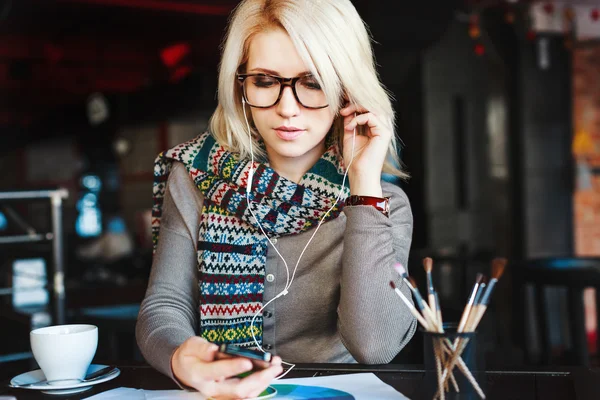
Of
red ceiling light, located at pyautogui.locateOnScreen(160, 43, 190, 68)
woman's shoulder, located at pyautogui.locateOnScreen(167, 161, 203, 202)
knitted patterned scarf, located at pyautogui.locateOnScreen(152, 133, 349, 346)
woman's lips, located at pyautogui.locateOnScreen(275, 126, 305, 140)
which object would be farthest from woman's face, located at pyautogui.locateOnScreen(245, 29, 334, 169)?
red ceiling light, located at pyautogui.locateOnScreen(160, 43, 190, 68)

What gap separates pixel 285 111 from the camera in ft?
4.48

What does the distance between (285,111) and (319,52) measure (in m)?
0.13

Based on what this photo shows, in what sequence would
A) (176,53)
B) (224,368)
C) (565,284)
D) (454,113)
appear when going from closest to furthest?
(224,368) < (565,284) < (454,113) < (176,53)

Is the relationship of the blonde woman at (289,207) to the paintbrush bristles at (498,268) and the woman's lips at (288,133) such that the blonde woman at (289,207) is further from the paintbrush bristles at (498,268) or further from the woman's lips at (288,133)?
the paintbrush bristles at (498,268)

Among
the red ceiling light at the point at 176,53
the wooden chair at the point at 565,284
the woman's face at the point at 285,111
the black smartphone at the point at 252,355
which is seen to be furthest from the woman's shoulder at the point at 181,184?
the red ceiling light at the point at 176,53

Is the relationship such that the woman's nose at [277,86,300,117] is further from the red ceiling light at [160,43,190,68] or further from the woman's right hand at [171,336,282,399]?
the red ceiling light at [160,43,190,68]

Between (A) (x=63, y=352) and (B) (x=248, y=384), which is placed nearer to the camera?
(B) (x=248, y=384)

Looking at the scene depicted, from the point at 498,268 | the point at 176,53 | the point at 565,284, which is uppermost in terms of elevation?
the point at 176,53

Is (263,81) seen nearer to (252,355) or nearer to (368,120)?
(368,120)

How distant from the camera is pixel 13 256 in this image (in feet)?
16.0

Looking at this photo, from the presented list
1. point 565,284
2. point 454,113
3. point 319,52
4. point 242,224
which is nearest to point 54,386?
point 242,224

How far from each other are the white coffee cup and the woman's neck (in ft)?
1.98

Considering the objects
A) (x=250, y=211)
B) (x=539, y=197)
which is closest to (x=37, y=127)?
(x=539, y=197)

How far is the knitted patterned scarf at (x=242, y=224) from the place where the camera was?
147 centimetres
